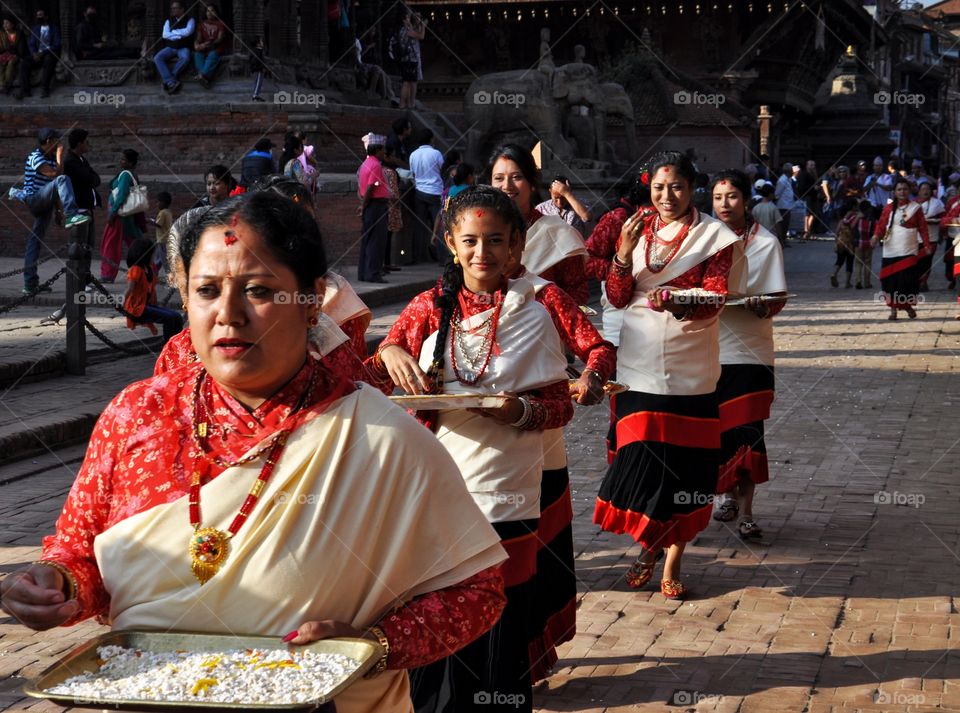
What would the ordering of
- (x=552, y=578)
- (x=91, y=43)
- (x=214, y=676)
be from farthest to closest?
(x=91, y=43)
(x=552, y=578)
(x=214, y=676)

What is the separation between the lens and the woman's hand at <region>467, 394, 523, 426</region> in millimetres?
4145

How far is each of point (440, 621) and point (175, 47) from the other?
20.6 m

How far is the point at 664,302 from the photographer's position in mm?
6137

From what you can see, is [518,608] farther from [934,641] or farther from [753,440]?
[753,440]

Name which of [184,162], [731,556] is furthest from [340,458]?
[184,162]

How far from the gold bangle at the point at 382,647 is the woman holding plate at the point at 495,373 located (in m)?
1.86

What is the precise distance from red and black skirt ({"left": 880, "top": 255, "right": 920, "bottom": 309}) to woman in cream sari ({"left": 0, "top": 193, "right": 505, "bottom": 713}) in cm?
1567

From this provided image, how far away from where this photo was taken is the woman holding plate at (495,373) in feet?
14.4

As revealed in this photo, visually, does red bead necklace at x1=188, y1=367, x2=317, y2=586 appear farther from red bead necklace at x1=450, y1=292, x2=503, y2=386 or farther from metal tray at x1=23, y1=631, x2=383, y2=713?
red bead necklace at x1=450, y1=292, x2=503, y2=386

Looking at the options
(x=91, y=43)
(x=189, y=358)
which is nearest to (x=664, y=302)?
(x=189, y=358)

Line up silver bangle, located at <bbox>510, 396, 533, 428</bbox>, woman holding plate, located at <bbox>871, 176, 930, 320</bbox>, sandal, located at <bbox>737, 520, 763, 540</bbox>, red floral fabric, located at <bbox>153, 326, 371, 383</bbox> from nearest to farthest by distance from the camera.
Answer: red floral fabric, located at <bbox>153, 326, 371, 383</bbox>, silver bangle, located at <bbox>510, 396, 533, 428</bbox>, sandal, located at <bbox>737, 520, 763, 540</bbox>, woman holding plate, located at <bbox>871, 176, 930, 320</bbox>

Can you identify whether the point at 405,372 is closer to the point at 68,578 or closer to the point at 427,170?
the point at 68,578

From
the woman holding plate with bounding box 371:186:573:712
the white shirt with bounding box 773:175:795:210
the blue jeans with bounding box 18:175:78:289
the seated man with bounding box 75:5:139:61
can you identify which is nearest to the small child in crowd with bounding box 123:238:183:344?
the blue jeans with bounding box 18:175:78:289

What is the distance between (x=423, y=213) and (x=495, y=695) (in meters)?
15.3
